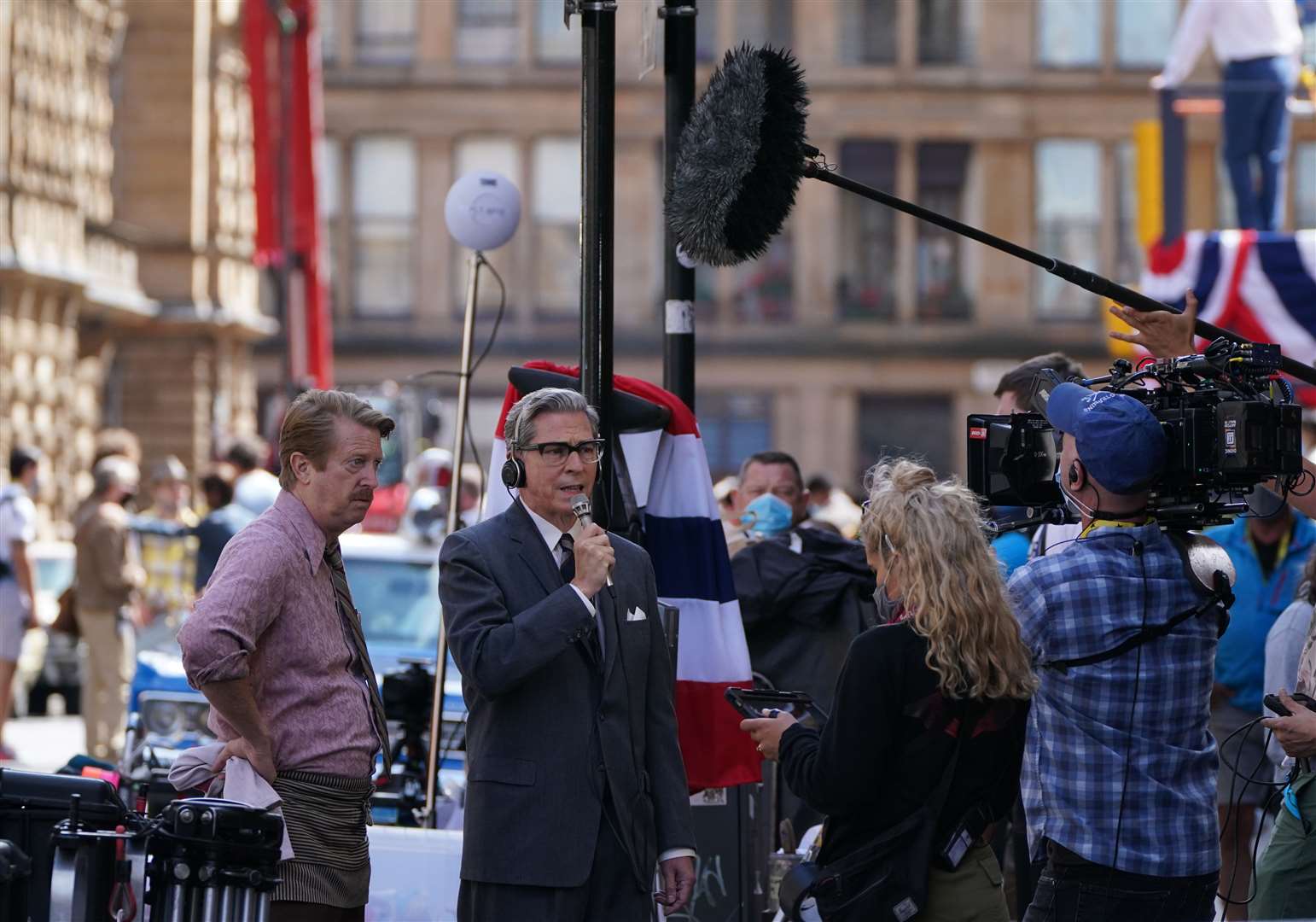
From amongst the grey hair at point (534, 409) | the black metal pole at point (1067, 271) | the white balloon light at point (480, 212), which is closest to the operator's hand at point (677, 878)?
the grey hair at point (534, 409)

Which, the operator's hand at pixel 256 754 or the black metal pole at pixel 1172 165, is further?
the black metal pole at pixel 1172 165

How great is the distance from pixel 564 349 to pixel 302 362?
2451 centimetres

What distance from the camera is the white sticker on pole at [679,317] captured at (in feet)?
22.1

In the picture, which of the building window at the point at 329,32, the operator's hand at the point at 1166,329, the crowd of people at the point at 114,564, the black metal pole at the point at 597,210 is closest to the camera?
the operator's hand at the point at 1166,329

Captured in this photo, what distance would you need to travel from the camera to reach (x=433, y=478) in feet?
48.7

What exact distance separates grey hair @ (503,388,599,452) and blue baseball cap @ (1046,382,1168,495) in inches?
47.6

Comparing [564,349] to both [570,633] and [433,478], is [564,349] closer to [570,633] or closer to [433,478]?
[433,478]

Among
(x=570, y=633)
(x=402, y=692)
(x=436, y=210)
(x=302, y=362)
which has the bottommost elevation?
(x=402, y=692)

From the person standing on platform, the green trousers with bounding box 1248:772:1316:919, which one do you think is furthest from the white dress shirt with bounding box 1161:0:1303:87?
the green trousers with bounding box 1248:772:1316:919

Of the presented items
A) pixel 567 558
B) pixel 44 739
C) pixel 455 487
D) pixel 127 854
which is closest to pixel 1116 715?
pixel 567 558

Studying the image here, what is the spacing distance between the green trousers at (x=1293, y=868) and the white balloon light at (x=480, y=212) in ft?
11.8

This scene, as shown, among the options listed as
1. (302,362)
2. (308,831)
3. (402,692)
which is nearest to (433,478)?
(302,362)

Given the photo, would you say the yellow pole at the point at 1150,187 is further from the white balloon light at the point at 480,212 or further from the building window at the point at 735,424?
the building window at the point at 735,424

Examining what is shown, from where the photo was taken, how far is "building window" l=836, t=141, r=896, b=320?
4247 cm
